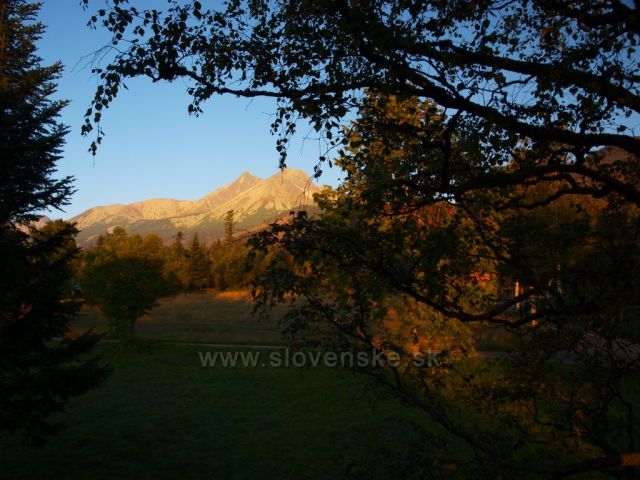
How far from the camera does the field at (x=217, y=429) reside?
36.8 ft

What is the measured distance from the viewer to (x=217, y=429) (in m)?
14.3

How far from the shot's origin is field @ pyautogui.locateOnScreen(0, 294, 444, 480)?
11.2 meters

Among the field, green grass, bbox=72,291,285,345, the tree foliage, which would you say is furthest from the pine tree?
green grass, bbox=72,291,285,345

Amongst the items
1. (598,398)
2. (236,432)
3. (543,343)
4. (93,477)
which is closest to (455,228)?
(543,343)

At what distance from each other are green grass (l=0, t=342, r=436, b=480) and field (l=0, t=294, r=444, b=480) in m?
0.03

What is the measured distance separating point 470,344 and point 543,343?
1037cm

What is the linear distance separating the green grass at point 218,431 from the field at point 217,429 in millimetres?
31

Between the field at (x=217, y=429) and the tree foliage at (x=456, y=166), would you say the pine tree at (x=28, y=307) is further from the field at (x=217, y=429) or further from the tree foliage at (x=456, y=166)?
the tree foliage at (x=456, y=166)

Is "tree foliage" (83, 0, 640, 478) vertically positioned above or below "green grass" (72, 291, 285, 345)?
above

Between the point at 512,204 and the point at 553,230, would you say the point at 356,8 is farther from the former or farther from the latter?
the point at 553,230

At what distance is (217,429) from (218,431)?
209mm

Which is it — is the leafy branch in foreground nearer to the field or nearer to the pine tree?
the field

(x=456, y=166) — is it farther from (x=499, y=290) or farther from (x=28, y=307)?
(x=28, y=307)

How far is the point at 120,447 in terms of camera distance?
12.9 metres
